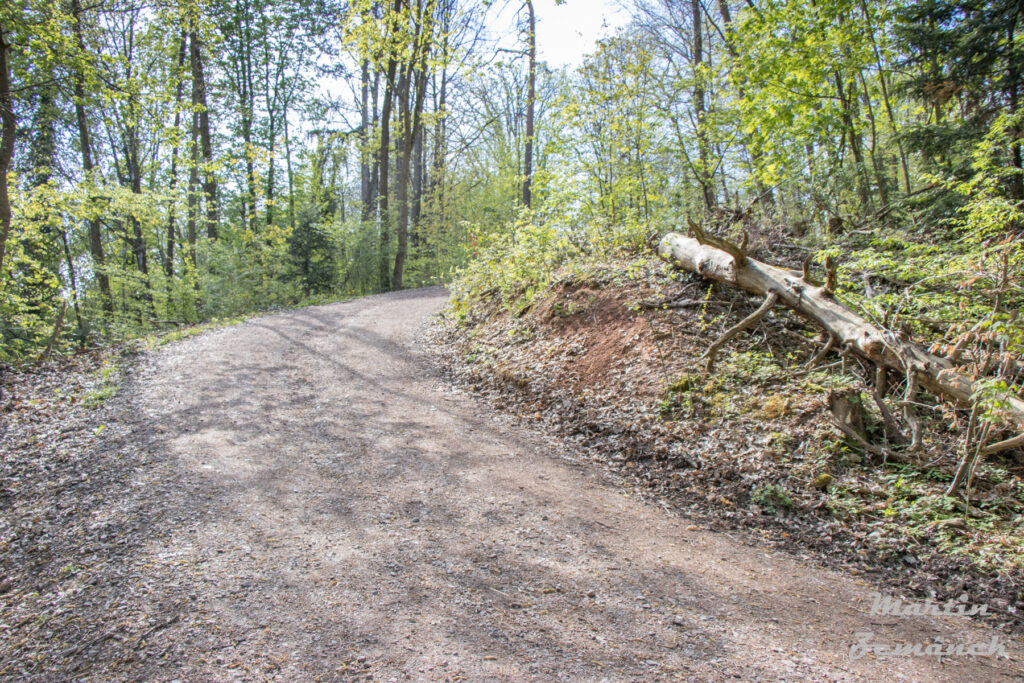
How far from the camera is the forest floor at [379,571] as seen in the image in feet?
8.79

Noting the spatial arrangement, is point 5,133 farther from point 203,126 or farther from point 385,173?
point 385,173

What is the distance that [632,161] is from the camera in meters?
10.1

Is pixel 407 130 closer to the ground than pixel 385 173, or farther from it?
farther from it

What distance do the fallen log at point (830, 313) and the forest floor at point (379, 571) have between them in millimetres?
2208

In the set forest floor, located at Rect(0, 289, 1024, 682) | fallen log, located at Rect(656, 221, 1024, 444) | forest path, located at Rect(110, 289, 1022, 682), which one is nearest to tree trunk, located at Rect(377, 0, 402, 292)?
fallen log, located at Rect(656, 221, 1024, 444)

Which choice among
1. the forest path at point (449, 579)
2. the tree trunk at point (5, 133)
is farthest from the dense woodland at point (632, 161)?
the forest path at point (449, 579)

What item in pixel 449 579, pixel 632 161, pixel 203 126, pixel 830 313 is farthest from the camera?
pixel 203 126

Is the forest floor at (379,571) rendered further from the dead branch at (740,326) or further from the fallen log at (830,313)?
the fallen log at (830,313)

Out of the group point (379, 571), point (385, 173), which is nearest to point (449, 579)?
point (379, 571)

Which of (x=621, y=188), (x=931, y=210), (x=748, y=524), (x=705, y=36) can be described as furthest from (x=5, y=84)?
(x=705, y=36)

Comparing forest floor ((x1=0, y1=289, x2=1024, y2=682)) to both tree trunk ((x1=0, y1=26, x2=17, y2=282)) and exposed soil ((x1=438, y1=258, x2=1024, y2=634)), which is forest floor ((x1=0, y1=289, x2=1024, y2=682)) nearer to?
exposed soil ((x1=438, y1=258, x2=1024, y2=634))

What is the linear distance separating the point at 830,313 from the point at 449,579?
5.04 m

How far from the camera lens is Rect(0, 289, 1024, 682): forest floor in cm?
268

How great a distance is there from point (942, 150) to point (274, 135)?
2304cm
